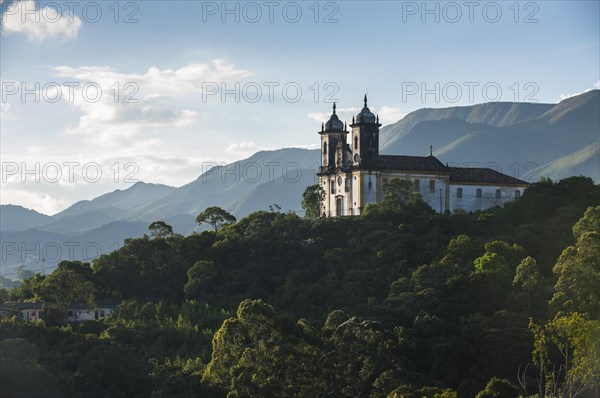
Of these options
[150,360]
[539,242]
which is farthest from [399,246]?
[150,360]

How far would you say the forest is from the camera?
54.8 metres

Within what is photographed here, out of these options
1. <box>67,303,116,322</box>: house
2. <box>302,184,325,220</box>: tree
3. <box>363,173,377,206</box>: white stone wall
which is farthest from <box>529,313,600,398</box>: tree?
<box>302,184,325,220</box>: tree

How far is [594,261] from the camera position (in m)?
67.9

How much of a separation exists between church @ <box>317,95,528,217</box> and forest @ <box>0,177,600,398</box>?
2.58 metres

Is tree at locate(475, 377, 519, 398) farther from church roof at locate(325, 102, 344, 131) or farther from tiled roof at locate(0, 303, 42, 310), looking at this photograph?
church roof at locate(325, 102, 344, 131)

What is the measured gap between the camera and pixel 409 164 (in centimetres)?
9931

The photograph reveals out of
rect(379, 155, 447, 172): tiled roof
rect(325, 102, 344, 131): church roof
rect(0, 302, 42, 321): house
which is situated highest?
rect(325, 102, 344, 131): church roof

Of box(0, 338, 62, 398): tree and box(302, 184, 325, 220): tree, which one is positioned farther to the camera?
box(302, 184, 325, 220): tree

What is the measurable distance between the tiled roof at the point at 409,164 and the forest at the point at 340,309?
11.0 ft

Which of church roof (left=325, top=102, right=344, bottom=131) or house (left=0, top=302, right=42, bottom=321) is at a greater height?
church roof (left=325, top=102, right=344, bottom=131)

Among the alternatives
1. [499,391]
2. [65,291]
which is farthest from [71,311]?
[499,391]

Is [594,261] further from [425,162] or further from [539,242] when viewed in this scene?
[425,162]

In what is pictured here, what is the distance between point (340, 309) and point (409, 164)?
29033 mm

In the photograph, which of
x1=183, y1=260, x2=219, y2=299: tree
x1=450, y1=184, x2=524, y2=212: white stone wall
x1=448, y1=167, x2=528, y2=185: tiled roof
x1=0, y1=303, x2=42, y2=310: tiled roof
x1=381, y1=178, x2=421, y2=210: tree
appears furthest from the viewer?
x1=448, y1=167, x2=528, y2=185: tiled roof
